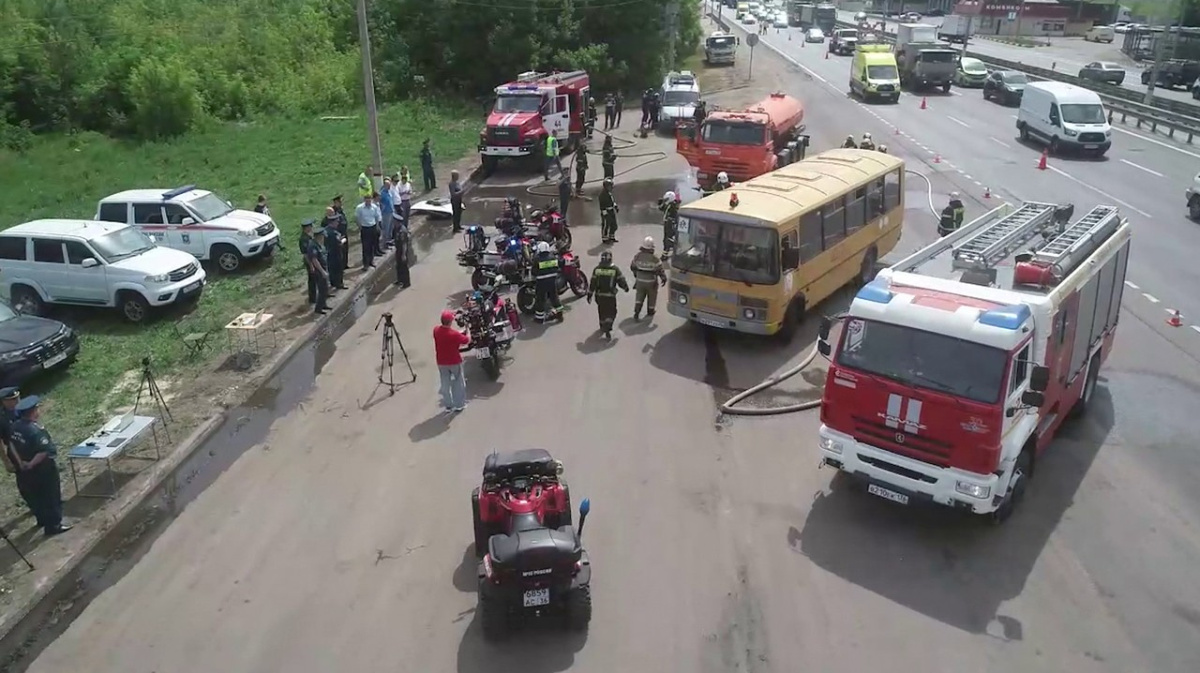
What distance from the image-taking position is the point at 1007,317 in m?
8.95

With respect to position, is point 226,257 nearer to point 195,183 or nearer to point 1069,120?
point 195,183

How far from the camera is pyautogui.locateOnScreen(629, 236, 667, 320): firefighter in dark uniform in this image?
15.7 metres

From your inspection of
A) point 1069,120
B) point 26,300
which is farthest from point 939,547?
point 1069,120

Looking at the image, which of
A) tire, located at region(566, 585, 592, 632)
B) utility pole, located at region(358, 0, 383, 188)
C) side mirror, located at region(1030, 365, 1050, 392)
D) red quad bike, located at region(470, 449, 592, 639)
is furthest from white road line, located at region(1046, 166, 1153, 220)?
tire, located at region(566, 585, 592, 632)

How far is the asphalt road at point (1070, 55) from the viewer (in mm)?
52656

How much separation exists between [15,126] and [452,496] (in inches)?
1255

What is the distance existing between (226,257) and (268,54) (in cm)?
2700

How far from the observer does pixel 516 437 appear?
12.0 m

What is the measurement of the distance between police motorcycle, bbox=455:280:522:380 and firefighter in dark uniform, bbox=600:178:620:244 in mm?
6808

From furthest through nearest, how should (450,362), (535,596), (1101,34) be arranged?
(1101,34) < (450,362) < (535,596)

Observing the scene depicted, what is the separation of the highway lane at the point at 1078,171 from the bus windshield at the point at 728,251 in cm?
745

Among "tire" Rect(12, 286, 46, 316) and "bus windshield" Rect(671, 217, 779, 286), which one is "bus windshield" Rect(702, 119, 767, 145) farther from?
"tire" Rect(12, 286, 46, 316)

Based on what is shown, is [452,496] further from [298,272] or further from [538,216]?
[298,272]

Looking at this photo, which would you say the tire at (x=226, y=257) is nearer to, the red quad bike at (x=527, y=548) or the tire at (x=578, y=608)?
the red quad bike at (x=527, y=548)
